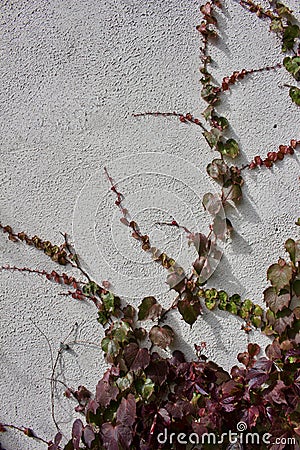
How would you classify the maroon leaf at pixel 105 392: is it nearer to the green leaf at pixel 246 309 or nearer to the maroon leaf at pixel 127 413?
the maroon leaf at pixel 127 413

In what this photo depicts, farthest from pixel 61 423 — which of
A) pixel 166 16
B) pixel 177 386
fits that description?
pixel 166 16

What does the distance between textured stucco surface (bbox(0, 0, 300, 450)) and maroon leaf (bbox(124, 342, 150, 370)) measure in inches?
7.3

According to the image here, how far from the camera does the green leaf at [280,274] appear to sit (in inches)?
102

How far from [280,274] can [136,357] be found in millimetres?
692

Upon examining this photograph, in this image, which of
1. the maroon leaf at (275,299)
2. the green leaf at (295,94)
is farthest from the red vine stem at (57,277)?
the green leaf at (295,94)

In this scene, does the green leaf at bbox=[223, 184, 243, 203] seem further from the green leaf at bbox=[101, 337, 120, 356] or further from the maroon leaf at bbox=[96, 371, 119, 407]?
the maroon leaf at bbox=[96, 371, 119, 407]

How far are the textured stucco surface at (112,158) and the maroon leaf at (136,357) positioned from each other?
18 cm

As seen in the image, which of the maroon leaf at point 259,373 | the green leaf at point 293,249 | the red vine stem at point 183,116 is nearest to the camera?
the maroon leaf at point 259,373

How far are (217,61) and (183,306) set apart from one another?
3.48 ft

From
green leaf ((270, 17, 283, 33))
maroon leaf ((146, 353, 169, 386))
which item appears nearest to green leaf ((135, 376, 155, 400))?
maroon leaf ((146, 353, 169, 386))

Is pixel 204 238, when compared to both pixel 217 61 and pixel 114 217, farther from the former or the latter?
pixel 217 61

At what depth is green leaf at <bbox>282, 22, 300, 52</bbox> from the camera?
2.65 meters

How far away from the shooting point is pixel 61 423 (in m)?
2.84

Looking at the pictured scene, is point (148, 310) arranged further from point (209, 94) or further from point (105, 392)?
point (209, 94)
